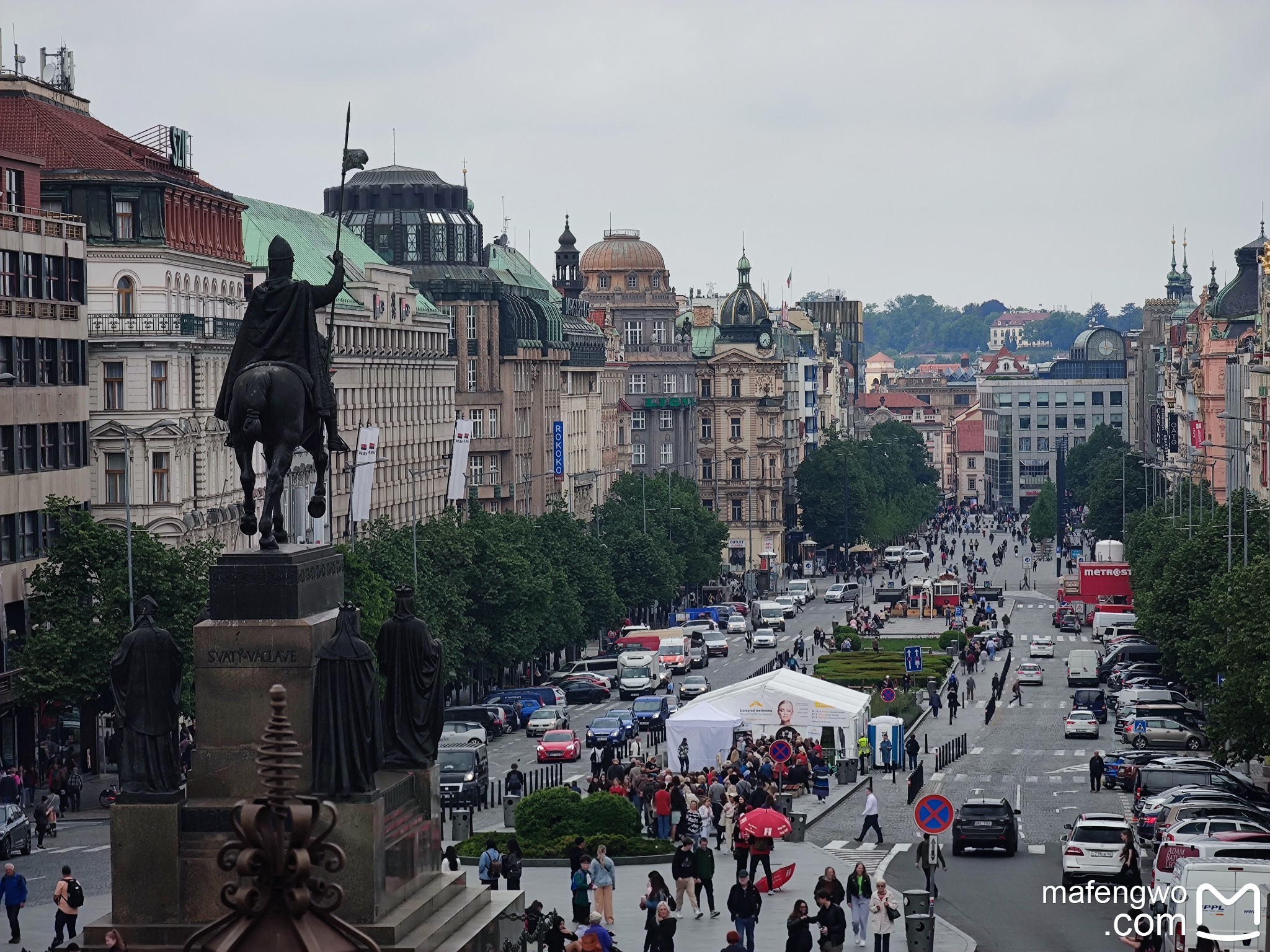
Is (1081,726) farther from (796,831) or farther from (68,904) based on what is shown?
(68,904)

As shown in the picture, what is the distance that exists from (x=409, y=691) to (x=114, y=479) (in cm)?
6135

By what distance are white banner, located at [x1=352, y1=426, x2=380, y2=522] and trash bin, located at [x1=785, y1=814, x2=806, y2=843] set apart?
1419 inches

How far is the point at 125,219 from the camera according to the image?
92000 millimetres

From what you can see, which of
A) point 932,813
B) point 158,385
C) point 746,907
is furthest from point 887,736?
point 746,907

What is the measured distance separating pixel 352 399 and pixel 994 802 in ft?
229

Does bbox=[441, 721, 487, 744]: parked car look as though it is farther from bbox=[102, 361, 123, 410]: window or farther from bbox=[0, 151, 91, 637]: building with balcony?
bbox=[102, 361, 123, 410]: window

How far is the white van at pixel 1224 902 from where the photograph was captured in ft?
119

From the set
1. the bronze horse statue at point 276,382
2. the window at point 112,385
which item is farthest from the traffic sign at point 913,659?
Answer: the bronze horse statue at point 276,382

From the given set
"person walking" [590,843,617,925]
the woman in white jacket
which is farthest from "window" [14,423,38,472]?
the woman in white jacket

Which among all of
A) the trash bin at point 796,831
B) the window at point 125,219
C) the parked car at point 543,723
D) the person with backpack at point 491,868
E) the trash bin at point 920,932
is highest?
the window at point 125,219

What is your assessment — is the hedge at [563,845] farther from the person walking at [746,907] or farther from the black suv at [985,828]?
the person walking at [746,907]

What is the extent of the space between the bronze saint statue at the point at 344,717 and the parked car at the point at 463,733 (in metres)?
48.9

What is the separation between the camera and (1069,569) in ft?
652

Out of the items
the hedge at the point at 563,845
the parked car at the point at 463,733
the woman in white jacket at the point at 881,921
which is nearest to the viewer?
the woman in white jacket at the point at 881,921
